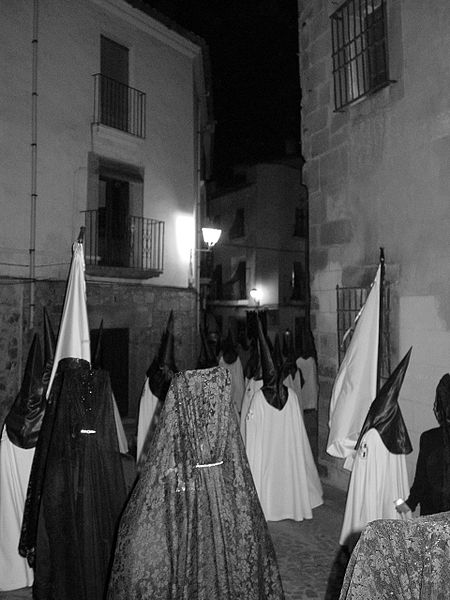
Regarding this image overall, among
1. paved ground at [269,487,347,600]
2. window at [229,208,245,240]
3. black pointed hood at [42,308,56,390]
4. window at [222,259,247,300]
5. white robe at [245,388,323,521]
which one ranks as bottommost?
paved ground at [269,487,347,600]

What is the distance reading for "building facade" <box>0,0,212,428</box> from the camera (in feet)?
34.6

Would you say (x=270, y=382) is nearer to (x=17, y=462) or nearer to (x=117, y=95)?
(x=17, y=462)

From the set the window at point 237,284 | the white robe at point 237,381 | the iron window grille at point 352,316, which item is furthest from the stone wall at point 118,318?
the window at point 237,284

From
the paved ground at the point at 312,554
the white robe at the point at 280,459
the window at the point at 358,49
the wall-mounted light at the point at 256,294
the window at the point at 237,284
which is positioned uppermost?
the window at the point at 358,49

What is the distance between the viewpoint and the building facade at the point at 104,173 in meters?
10.5

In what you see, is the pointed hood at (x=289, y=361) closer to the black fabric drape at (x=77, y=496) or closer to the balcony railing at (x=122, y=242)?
the balcony railing at (x=122, y=242)

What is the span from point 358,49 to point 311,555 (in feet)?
20.3

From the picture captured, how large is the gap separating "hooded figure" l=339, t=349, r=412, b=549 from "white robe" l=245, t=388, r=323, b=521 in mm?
1408

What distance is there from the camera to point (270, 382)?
6227 millimetres

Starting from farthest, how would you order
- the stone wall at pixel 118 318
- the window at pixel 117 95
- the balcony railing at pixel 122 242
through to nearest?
the window at pixel 117 95
the balcony railing at pixel 122 242
the stone wall at pixel 118 318

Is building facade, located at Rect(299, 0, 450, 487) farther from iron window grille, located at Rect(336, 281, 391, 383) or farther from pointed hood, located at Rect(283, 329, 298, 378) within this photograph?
pointed hood, located at Rect(283, 329, 298, 378)

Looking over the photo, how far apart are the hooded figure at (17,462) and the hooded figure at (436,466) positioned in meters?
3.09

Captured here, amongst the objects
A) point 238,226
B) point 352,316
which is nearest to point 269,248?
point 238,226

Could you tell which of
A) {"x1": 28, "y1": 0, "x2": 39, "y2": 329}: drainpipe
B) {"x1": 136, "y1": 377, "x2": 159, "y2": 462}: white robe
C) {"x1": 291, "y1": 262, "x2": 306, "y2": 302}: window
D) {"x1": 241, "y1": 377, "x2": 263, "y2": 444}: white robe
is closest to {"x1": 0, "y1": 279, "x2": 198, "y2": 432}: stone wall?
{"x1": 28, "y1": 0, "x2": 39, "y2": 329}: drainpipe
